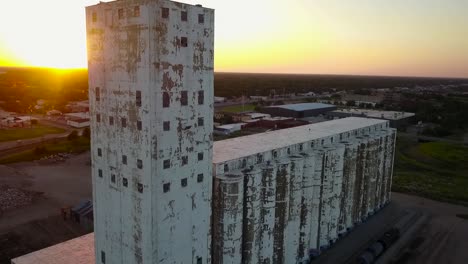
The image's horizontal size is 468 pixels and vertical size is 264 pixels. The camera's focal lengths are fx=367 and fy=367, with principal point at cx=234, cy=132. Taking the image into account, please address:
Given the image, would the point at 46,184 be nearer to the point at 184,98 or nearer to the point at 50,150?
the point at 50,150

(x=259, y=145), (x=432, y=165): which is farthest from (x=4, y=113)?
(x=432, y=165)

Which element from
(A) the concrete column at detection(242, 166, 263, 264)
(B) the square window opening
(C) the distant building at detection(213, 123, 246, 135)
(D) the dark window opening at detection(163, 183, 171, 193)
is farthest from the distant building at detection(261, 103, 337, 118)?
(B) the square window opening

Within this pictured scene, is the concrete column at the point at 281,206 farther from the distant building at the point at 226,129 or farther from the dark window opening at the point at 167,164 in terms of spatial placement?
the distant building at the point at 226,129

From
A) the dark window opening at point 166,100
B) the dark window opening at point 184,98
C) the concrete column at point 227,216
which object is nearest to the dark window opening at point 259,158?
the concrete column at point 227,216

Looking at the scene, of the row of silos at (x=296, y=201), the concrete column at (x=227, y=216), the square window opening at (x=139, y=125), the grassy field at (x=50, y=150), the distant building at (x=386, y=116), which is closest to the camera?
the square window opening at (x=139, y=125)

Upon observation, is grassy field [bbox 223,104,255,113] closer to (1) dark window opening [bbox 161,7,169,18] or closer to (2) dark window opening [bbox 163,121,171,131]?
(2) dark window opening [bbox 163,121,171,131]

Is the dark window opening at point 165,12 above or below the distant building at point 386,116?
above

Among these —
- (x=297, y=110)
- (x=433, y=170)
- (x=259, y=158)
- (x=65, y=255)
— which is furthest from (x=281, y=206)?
(x=297, y=110)
